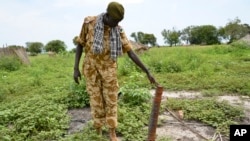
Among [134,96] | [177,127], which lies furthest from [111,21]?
[134,96]

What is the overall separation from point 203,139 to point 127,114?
4.12ft

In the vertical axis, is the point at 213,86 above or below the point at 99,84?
below

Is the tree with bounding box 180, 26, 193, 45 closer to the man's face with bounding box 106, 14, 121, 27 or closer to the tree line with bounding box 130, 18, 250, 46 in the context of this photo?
the tree line with bounding box 130, 18, 250, 46

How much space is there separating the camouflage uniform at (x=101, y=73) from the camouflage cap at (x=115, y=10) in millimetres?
255

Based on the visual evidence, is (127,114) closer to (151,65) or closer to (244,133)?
(244,133)

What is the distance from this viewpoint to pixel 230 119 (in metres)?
5.11

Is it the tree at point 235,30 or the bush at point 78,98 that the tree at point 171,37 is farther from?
the bush at point 78,98

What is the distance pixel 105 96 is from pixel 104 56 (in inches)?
20.4

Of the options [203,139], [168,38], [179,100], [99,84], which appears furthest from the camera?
[168,38]

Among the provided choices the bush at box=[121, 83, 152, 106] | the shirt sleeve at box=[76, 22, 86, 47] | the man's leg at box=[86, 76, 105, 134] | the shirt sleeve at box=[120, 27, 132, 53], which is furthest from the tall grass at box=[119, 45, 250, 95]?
the shirt sleeve at box=[76, 22, 86, 47]

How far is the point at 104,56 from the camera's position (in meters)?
3.87

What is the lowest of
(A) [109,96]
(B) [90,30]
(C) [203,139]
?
(C) [203,139]

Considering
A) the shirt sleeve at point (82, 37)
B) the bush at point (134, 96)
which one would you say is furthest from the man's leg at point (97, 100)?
the bush at point (134, 96)

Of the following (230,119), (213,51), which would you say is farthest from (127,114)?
(213,51)
